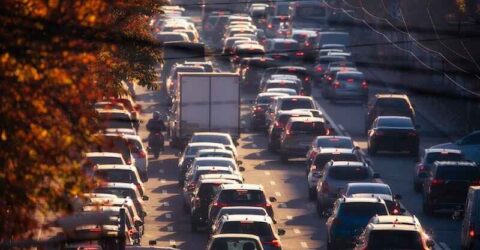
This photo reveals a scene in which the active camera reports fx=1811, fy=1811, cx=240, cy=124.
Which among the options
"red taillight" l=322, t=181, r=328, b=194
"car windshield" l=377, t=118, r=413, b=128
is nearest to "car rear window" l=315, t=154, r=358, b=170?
"red taillight" l=322, t=181, r=328, b=194

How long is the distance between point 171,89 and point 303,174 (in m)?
18.9

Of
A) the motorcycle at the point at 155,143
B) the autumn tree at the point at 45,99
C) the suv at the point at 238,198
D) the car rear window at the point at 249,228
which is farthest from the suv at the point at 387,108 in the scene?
the autumn tree at the point at 45,99

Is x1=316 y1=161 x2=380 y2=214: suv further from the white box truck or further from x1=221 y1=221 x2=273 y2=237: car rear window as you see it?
the white box truck

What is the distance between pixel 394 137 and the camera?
5538 centimetres

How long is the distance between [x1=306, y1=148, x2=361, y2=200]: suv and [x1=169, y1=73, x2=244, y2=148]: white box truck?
8643mm

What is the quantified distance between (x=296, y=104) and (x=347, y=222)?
87.1ft

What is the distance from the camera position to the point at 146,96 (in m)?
75.5

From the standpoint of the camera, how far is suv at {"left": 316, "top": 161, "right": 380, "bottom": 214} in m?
42.8

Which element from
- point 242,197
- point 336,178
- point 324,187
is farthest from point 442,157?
point 242,197

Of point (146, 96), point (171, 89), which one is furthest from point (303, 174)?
point (146, 96)

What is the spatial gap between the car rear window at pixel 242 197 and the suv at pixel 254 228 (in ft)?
14.5

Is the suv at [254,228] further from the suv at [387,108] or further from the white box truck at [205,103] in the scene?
the suv at [387,108]

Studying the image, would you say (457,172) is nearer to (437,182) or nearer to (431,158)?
(437,182)

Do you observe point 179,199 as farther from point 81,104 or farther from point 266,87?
point 81,104
